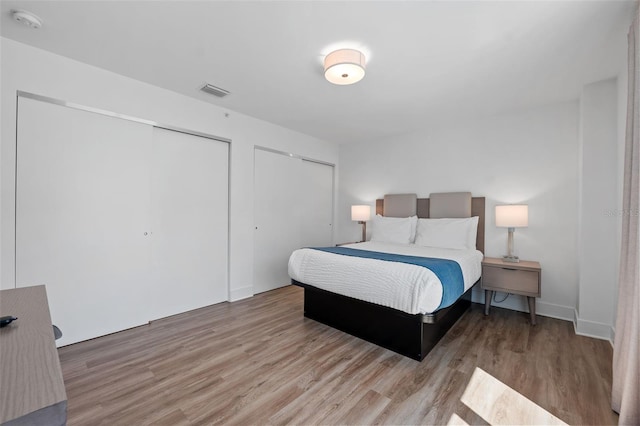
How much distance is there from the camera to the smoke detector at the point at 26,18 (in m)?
1.89

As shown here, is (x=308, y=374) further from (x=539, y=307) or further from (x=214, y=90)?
(x=539, y=307)

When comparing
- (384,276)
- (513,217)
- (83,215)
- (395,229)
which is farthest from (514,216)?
(83,215)

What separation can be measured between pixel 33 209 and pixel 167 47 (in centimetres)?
177

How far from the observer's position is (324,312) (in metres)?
3.00

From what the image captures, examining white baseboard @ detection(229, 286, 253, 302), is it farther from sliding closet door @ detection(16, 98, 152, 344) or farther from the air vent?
the air vent

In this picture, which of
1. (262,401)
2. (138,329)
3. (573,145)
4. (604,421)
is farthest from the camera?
(573,145)

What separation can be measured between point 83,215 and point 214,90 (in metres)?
1.80

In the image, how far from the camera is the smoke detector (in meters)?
1.89

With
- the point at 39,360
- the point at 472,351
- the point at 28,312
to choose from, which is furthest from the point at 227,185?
the point at 472,351

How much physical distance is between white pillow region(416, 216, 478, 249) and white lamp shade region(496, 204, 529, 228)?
0.39 meters

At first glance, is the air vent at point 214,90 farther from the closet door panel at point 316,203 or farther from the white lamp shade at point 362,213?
the white lamp shade at point 362,213

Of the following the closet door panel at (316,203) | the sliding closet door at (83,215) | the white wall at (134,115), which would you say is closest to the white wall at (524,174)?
the closet door panel at (316,203)

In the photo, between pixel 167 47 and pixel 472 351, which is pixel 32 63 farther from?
pixel 472 351

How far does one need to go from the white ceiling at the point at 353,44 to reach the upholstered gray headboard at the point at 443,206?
128 centimetres
